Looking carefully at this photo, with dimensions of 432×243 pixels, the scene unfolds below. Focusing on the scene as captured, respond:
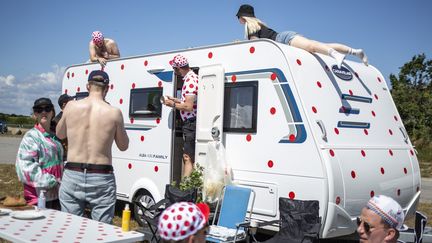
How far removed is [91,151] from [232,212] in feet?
6.82

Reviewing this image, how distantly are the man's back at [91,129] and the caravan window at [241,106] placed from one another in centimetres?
202

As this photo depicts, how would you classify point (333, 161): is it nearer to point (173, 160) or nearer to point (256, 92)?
point (256, 92)

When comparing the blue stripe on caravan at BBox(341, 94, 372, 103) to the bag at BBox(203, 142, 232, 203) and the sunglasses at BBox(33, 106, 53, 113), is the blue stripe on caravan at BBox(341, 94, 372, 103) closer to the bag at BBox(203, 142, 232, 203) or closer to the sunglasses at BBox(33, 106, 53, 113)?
the bag at BBox(203, 142, 232, 203)

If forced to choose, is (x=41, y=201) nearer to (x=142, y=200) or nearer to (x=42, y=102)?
(x=42, y=102)

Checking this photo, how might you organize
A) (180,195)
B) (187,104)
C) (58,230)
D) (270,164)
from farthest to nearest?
1. (187,104)
2. (180,195)
3. (270,164)
4. (58,230)

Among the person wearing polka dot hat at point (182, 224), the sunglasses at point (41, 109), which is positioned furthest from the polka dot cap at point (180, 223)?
the sunglasses at point (41, 109)

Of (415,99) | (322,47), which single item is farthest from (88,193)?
(415,99)

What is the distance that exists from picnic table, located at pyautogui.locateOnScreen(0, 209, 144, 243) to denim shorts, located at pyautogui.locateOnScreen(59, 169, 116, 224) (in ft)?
0.78

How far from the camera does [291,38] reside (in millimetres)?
5977

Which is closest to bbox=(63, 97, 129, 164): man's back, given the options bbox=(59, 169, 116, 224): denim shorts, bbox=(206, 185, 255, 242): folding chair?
bbox=(59, 169, 116, 224): denim shorts

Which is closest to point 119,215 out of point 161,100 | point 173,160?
point 173,160

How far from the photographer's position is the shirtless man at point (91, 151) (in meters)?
4.00

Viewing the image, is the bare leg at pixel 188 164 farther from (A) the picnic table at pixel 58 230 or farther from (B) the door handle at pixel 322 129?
(A) the picnic table at pixel 58 230

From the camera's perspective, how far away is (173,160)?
21.8 feet
